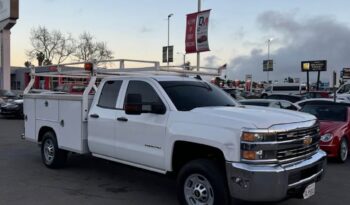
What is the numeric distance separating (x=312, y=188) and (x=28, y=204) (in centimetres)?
394

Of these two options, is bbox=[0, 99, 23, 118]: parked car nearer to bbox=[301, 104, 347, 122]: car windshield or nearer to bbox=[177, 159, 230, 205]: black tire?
bbox=[301, 104, 347, 122]: car windshield

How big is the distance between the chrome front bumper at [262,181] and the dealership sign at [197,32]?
1613cm

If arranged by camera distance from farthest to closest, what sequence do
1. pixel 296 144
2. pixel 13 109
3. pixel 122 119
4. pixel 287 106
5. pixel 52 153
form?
1. pixel 13 109
2. pixel 287 106
3. pixel 52 153
4. pixel 122 119
5. pixel 296 144

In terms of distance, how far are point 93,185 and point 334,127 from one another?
18.8ft

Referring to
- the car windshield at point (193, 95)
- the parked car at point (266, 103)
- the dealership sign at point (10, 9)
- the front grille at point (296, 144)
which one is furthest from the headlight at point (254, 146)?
the dealership sign at point (10, 9)

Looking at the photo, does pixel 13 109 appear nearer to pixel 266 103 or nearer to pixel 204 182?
pixel 266 103

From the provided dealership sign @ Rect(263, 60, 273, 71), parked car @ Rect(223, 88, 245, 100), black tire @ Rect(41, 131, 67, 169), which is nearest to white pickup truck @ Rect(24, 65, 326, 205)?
black tire @ Rect(41, 131, 67, 169)

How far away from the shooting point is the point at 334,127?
10219mm

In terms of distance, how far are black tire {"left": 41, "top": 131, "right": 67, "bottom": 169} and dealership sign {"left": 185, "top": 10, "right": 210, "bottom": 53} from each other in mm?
13103

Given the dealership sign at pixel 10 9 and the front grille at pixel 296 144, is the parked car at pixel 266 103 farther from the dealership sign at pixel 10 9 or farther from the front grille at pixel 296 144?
the dealership sign at pixel 10 9

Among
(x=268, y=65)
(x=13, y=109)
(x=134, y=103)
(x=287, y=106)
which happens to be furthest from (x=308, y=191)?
(x=268, y=65)

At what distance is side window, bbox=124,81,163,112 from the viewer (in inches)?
252

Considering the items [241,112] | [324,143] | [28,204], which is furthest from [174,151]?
[324,143]

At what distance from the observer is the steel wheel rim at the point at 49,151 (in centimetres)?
891
